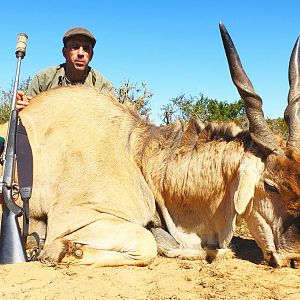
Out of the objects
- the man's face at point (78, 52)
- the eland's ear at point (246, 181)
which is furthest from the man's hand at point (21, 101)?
the eland's ear at point (246, 181)

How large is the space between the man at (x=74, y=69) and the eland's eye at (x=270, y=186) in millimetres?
2910

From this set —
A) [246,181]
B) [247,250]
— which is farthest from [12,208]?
[247,250]

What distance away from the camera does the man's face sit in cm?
593

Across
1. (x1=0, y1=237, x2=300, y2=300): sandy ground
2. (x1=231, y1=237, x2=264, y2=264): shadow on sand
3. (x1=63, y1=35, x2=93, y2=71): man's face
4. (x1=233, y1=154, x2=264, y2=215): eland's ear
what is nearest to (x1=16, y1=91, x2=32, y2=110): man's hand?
(x1=63, y1=35, x2=93, y2=71): man's face

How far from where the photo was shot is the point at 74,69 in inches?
236

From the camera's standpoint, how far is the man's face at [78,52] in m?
5.93

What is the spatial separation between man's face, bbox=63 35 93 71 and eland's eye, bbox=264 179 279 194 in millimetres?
3041

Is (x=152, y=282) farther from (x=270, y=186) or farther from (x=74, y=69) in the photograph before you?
Answer: (x=74, y=69)

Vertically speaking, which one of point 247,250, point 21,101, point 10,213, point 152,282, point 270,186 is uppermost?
point 21,101

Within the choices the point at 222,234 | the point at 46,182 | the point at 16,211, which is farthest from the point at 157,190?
the point at 16,211

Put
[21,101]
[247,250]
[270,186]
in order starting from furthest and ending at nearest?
1. [21,101]
2. [247,250]
3. [270,186]

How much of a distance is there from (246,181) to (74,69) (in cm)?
303

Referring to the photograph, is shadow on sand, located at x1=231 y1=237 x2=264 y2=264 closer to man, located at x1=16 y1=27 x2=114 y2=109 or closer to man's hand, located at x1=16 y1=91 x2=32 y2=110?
man's hand, located at x1=16 y1=91 x2=32 y2=110

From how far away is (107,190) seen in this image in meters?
3.94
